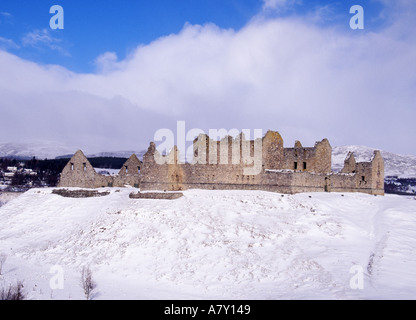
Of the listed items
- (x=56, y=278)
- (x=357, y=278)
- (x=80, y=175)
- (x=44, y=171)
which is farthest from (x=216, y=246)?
(x=44, y=171)

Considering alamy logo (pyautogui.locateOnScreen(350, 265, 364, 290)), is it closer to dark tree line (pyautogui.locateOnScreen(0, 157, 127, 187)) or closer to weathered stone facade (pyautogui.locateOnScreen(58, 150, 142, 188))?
weathered stone facade (pyautogui.locateOnScreen(58, 150, 142, 188))

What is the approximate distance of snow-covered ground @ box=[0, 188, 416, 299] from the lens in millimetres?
18188

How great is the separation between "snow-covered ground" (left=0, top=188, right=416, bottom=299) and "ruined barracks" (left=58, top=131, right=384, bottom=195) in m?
2.64

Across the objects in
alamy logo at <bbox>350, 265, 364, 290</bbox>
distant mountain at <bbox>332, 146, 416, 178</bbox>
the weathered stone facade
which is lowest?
alamy logo at <bbox>350, 265, 364, 290</bbox>

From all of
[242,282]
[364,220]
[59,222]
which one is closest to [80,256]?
[59,222]

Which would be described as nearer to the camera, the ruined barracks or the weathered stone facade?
the ruined barracks

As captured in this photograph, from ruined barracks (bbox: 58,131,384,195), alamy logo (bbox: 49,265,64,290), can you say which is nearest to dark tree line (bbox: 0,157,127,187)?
ruined barracks (bbox: 58,131,384,195)

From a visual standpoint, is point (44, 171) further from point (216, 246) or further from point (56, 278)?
point (216, 246)

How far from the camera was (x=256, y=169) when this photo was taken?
122 ft

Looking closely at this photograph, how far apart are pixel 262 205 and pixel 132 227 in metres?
11.1

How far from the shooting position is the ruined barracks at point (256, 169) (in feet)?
121

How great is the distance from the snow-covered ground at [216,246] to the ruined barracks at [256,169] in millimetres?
2635
